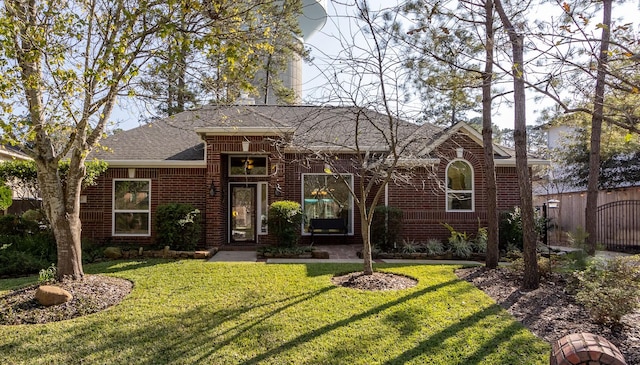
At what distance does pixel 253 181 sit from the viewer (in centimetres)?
1233

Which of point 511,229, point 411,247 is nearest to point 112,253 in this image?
point 411,247

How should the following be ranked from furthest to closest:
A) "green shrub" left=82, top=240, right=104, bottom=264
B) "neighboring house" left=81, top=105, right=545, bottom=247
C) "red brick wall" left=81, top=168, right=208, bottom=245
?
1. "red brick wall" left=81, top=168, right=208, bottom=245
2. "neighboring house" left=81, top=105, right=545, bottom=247
3. "green shrub" left=82, top=240, right=104, bottom=264

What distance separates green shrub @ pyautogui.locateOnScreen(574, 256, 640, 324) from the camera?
498cm

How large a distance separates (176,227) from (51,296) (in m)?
4.56

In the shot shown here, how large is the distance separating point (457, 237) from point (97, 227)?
11.0m

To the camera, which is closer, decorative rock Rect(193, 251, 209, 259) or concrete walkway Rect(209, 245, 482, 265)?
concrete walkway Rect(209, 245, 482, 265)

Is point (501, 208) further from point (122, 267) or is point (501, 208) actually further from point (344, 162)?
point (122, 267)

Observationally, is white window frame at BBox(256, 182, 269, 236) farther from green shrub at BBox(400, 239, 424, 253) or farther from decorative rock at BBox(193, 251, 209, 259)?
green shrub at BBox(400, 239, 424, 253)

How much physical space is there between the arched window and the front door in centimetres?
645

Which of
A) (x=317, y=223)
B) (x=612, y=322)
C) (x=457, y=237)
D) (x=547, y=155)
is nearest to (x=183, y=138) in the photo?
(x=317, y=223)

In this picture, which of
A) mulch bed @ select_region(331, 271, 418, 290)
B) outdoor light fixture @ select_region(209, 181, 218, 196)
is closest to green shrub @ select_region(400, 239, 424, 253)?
mulch bed @ select_region(331, 271, 418, 290)

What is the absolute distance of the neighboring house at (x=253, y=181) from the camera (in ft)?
36.5

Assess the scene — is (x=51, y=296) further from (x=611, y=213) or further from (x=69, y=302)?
(x=611, y=213)

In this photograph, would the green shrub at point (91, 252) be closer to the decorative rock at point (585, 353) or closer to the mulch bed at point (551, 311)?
the mulch bed at point (551, 311)
